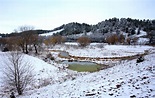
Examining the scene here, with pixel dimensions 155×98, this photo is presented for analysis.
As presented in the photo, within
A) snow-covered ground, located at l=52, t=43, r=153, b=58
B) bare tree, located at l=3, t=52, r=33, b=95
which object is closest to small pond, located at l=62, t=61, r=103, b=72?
snow-covered ground, located at l=52, t=43, r=153, b=58

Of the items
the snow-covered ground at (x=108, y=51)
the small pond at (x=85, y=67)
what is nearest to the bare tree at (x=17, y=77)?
the small pond at (x=85, y=67)

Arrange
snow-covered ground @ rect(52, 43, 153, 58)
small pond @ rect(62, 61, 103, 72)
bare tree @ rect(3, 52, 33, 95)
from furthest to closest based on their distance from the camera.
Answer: snow-covered ground @ rect(52, 43, 153, 58) → small pond @ rect(62, 61, 103, 72) → bare tree @ rect(3, 52, 33, 95)

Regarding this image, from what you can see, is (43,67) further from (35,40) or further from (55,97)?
(35,40)

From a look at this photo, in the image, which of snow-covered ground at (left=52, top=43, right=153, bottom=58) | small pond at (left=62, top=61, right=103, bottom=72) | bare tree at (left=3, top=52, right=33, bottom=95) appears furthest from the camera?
snow-covered ground at (left=52, top=43, right=153, bottom=58)

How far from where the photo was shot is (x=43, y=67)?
30.4 meters

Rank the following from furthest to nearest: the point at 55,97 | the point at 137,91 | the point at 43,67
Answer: the point at 43,67, the point at 55,97, the point at 137,91

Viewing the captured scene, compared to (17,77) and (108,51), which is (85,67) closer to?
(17,77)

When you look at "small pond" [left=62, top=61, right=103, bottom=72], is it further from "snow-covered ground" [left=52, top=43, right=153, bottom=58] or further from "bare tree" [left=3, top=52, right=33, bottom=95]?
"bare tree" [left=3, top=52, right=33, bottom=95]

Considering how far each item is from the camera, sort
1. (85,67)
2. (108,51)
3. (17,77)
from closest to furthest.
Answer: (17,77)
(85,67)
(108,51)

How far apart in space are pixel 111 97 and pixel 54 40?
10544 centimetres

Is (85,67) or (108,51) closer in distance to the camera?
(85,67)

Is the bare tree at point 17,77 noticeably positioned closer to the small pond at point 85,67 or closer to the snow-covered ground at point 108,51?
the small pond at point 85,67

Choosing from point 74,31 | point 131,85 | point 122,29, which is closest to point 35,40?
point 131,85

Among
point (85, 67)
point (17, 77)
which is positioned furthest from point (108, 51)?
point (17, 77)
